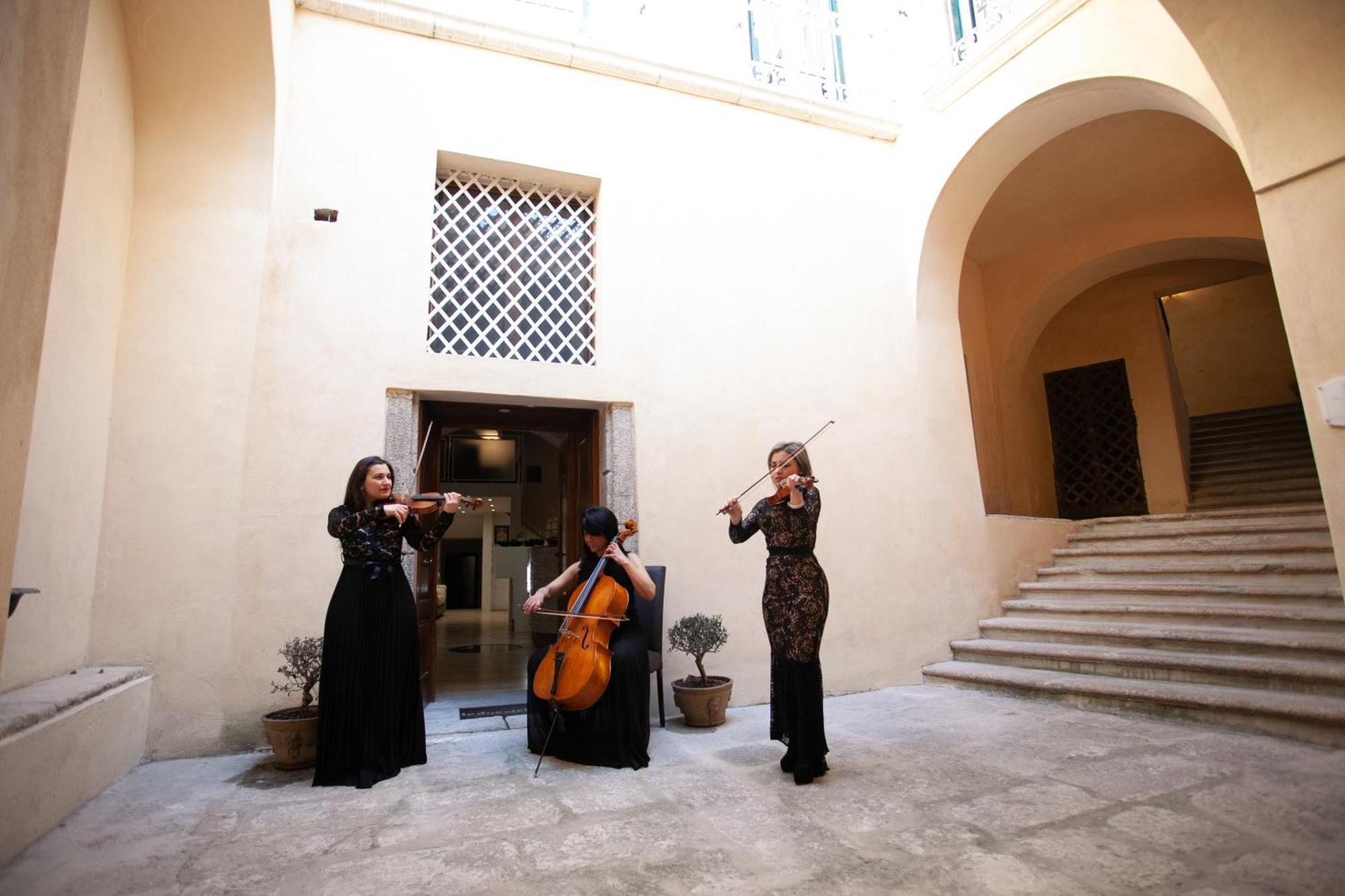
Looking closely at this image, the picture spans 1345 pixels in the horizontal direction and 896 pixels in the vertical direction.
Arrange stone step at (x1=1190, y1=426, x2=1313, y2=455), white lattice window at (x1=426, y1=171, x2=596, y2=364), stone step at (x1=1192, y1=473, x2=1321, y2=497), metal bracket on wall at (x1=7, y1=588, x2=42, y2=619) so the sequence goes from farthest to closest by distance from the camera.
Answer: stone step at (x1=1190, y1=426, x2=1313, y2=455)
stone step at (x1=1192, y1=473, x2=1321, y2=497)
white lattice window at (x1=426, y1=171, x2=596, y2=364)
metal bracket on wall at (x1=7, y1=588, x2=42, y2=619)

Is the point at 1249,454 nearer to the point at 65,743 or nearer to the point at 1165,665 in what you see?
the point at 1165,665

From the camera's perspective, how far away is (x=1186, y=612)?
3801 millimetres

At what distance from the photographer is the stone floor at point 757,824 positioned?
1.74m

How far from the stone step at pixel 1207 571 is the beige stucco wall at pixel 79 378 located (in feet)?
17.9

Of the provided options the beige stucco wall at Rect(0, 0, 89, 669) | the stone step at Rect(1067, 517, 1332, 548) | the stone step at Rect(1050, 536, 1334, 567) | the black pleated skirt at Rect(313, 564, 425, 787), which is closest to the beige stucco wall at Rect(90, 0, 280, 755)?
the black pleated skirt at Rect(313, 564, 425, 787)

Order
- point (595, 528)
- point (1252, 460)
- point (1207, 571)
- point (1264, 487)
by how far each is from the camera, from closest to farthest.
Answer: point (595, 528) → point (1207, 571) → point (1264, 487) → point (1252, 460)

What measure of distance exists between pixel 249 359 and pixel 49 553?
1.12 meters

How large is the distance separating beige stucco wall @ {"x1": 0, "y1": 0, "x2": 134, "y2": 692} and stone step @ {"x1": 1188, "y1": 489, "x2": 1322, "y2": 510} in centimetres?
791

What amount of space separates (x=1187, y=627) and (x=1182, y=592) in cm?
40

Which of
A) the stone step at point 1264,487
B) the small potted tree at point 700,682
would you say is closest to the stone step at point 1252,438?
the stone step at point 1264,487

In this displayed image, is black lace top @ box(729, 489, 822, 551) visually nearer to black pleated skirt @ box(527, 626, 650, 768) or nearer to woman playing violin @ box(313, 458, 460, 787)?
black pleated skirt @ box(527, 626, 650, 768)

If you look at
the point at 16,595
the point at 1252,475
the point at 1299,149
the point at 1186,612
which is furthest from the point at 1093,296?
the point at 16,595

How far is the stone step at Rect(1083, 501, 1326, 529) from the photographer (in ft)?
14.2

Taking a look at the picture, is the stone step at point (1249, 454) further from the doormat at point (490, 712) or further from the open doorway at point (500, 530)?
the doormat at point (490, 712)
